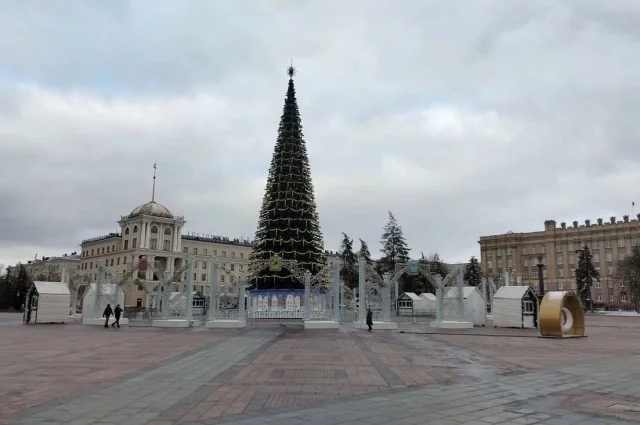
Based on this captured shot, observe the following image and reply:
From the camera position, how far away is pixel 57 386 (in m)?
9.77

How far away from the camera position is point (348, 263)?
78.6 metres

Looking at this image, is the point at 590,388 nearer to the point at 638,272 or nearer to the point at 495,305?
the point at 495,305

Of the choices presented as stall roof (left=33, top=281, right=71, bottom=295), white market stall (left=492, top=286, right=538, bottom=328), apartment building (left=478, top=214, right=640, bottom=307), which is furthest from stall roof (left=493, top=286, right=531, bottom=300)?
apartment building (left=478, top=214, right=640, bottom=307)

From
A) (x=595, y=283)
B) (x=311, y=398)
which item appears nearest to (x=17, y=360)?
(x=311, y=398)

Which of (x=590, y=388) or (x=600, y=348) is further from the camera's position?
(x=600, y=348)

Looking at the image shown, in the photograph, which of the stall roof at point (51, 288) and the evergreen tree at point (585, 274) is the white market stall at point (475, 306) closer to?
the stall roof at point (51, 288)

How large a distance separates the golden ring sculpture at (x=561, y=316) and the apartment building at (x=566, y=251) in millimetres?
64126

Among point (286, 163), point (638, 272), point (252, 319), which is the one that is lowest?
point (252, 319)

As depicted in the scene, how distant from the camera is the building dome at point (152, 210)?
9595cm

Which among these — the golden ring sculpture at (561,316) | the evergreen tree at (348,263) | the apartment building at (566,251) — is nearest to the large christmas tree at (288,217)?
the golden ring sculpture at (561,316)

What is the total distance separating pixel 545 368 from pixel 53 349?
1514 centimetres

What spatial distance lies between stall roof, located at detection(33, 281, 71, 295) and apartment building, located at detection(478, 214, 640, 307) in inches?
2826

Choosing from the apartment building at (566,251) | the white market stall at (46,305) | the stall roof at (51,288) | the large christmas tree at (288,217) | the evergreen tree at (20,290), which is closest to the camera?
the white market stall at (46,305)

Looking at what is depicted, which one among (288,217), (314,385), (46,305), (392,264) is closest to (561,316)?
(314,385)
